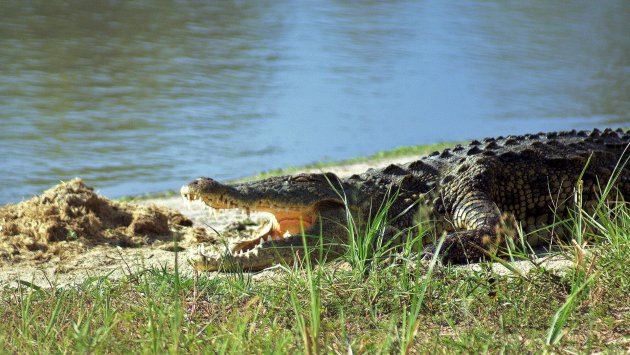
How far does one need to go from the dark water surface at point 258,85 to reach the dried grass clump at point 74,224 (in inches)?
105

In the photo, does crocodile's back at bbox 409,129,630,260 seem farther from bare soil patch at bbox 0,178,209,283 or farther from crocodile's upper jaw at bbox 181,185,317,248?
bare soil patch at bbox 0,178,209,283

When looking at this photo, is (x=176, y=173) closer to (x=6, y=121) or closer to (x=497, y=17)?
(x=6, y=121)

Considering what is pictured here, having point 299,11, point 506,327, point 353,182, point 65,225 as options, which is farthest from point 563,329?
A: point 299,11

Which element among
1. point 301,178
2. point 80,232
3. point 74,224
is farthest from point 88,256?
point 301,178

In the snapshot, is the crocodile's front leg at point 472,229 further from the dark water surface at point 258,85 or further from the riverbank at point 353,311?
the dark water surface at point 258,85

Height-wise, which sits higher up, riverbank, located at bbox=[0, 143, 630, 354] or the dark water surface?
riverbank, located at bbox=[0, 143, 630, 354]

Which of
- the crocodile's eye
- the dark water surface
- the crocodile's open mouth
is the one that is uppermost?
the crocodile's eye

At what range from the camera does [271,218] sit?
219 inches

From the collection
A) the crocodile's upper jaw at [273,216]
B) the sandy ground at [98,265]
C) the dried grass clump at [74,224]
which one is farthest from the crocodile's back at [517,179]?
the dried grass clump at [74,224]

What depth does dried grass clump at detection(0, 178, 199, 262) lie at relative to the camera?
19.2ft

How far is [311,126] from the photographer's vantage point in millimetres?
12555

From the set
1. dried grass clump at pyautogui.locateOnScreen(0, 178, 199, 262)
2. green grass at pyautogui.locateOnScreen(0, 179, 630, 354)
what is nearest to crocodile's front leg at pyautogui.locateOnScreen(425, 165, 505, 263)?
green grass at pyautogui.locateOnScreen(0, 179, 630, 354)

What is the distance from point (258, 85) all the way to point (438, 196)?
972 cm

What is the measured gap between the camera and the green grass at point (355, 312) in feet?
10.1
